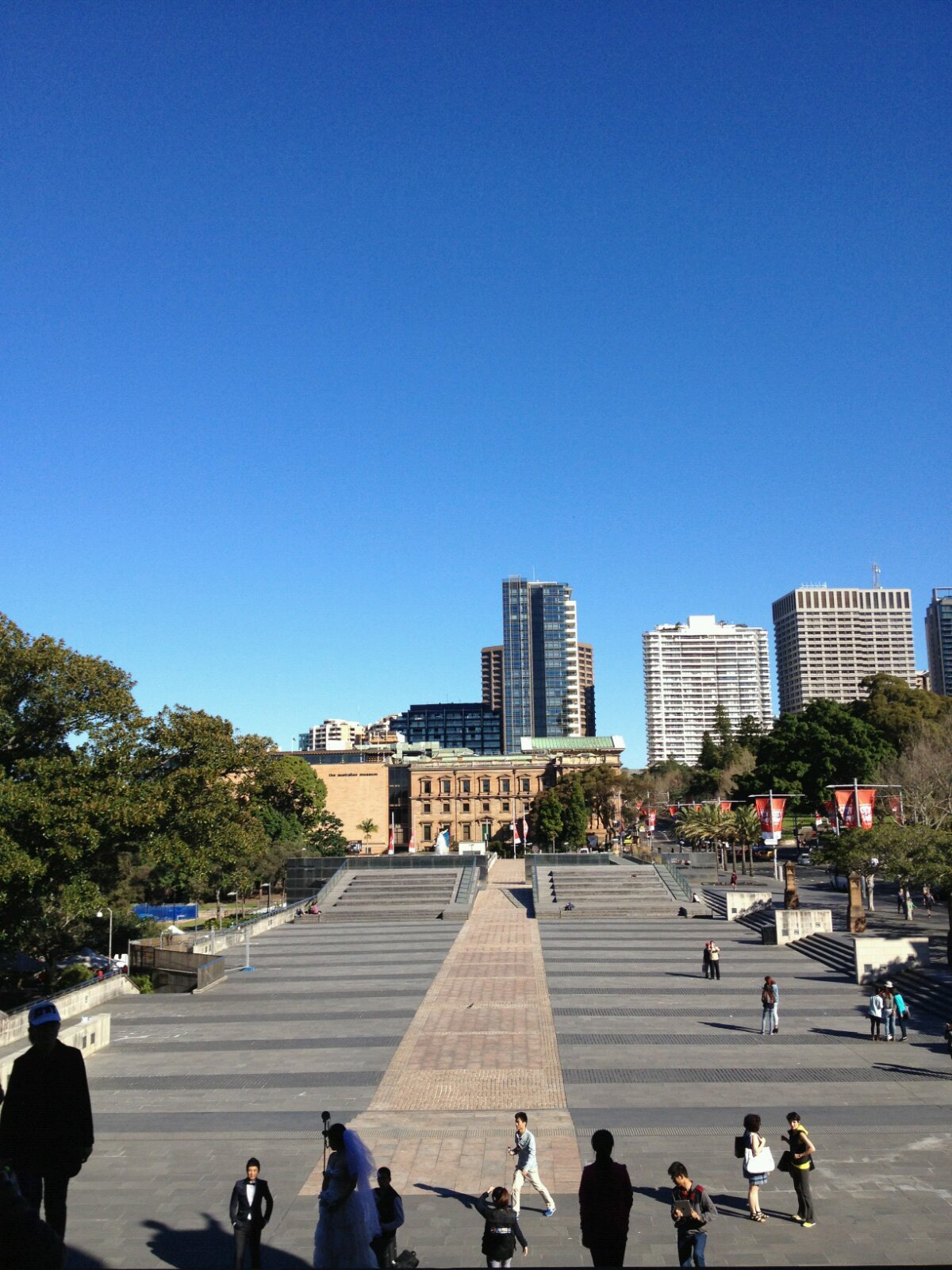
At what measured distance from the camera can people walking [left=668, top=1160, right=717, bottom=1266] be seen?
9.64 m

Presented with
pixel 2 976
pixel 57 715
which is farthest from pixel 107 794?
pixel 2 976

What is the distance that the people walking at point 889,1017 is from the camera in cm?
2066

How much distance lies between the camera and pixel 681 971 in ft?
98.2

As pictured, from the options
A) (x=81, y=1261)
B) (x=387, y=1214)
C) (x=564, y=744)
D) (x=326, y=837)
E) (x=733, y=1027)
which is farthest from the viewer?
(x=564, y=744)

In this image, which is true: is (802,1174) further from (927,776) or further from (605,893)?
(927,776)

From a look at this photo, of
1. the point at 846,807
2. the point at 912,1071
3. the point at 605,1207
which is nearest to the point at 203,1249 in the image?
the point at 605,1207

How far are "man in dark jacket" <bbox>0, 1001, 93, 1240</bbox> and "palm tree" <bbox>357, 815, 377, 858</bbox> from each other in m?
86.2

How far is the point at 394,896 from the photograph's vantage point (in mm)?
50562

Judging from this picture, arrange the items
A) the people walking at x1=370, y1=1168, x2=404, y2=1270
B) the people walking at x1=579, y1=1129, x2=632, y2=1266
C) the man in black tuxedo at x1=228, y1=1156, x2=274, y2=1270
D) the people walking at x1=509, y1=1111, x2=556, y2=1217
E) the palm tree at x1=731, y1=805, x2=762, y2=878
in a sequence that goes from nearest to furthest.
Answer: the people walking at x1=579, y1=1129, x2=632, y2=1266 → the people walking at x1=370, y1=1168, x2=404, y2=1270 → the man in black tuxedo at x1=228, y1=1156, x2=274, y2=1270 → the people walking at x1=509, y1=1111, x2=556, y2=1217 → the palm tree at x1=731, y1=805, x2=762, y2=878

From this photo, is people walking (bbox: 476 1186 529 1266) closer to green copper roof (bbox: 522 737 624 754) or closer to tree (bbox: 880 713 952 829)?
tree (bbox: 880 713 952 829)

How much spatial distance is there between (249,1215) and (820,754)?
2872 inches

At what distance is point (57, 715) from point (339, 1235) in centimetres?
2266

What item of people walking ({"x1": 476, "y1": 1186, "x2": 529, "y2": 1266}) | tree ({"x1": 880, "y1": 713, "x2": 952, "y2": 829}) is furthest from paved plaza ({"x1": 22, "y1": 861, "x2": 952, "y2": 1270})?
tree ({"x1": 880, "y1": 713, "x2": 952, "y2": 829})

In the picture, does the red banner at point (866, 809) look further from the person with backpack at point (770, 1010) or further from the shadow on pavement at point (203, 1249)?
the shadow on pavement at point (203, 1249)
